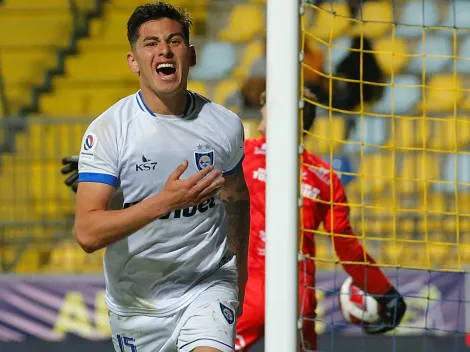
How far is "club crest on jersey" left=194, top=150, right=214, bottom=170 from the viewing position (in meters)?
4.11

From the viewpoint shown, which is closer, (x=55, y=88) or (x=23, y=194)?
(x=23, y=194)

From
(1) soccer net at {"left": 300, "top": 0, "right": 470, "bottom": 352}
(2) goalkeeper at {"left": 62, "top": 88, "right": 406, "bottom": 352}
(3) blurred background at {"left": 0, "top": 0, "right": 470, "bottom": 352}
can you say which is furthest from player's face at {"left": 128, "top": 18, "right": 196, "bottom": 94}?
(1) soccer net at {"left": 300, "top": 0, "right": 470, "bottom": 352}

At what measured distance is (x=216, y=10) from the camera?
1216 centimetres

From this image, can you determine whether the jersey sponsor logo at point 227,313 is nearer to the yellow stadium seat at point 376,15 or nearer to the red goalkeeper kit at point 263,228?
the red goalkeeper kit at point 263,228

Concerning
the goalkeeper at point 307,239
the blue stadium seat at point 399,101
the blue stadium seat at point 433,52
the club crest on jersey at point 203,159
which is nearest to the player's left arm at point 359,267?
the goalkeeper at point 307,239

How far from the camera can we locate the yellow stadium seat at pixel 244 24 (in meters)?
11.9

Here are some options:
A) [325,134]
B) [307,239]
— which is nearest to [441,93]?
[325,134]

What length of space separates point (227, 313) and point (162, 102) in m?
0.86

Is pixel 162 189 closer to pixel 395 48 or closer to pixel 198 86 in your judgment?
pixel 198 86

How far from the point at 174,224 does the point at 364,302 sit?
2335 millimetres

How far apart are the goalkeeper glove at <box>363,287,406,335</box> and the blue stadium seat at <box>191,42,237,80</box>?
19.0 ft

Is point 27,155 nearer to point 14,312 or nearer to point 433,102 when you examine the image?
point 14,312

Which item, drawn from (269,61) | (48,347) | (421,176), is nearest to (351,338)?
(421,176)

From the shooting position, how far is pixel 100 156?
394 cm
